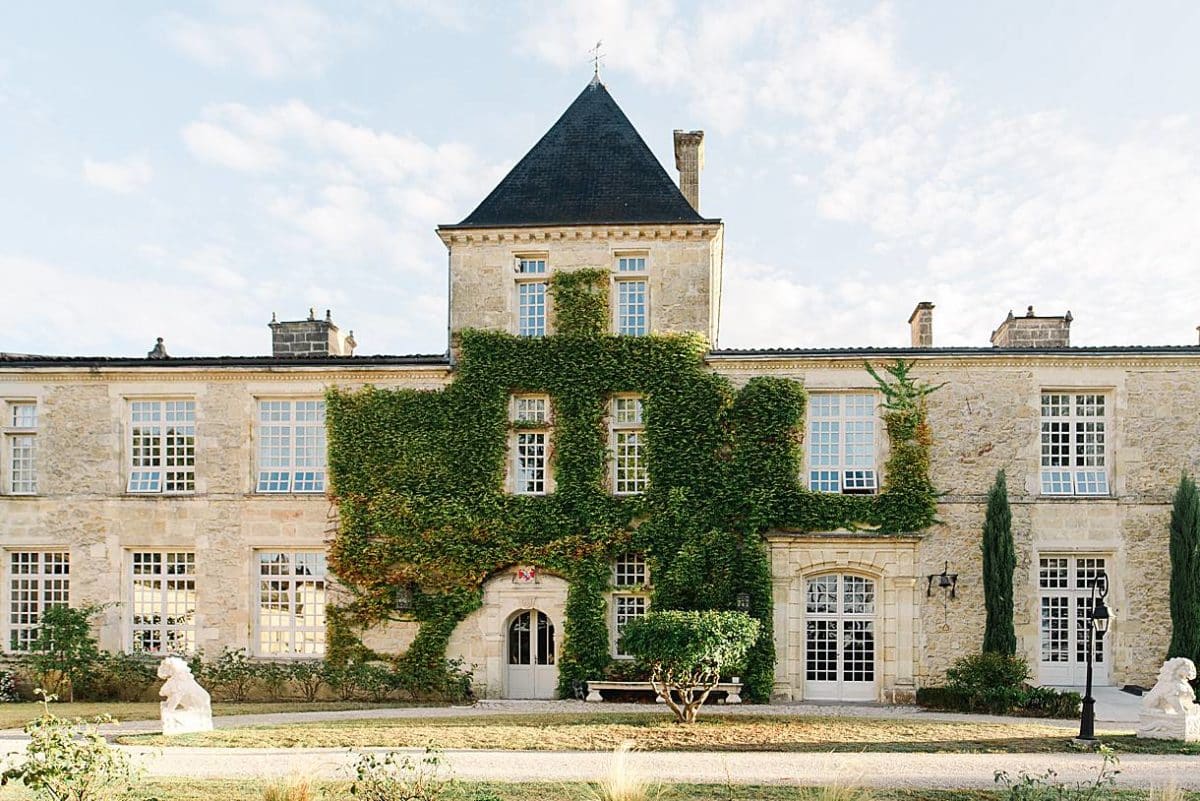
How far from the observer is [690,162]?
20.6 metres

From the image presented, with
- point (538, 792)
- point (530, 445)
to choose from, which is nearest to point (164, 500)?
point (530, 445)

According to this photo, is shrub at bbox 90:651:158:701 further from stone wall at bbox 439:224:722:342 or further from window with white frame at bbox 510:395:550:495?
stone wall at bbox 439:224:722:342

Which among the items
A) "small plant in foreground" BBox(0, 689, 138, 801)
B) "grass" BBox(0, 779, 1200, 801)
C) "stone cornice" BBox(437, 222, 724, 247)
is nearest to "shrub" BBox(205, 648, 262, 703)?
"grass" BBox(0, 779, 1200, 801)

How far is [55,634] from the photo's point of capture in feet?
59.7

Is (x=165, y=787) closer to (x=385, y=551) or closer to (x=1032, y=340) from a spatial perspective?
(x=385, y=551)

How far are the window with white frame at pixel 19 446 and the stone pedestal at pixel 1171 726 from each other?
67.5ft

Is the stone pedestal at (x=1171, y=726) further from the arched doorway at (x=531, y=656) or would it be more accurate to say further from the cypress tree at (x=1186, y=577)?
the arched doorway at (x=531, y=656)

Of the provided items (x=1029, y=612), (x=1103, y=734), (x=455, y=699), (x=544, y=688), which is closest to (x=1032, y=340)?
(x=1029, y=612)

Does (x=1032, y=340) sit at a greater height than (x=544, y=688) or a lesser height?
greater

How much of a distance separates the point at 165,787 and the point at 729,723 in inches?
321

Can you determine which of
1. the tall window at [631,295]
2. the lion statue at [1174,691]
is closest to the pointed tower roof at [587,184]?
the tall window at [631,295]

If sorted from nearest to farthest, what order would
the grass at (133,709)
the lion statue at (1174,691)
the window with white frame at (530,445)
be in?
1. the lion statue at (1174,691)
2. the grass at (133,709)
3. the window with white frame at (530,445)

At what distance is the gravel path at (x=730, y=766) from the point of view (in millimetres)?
10391

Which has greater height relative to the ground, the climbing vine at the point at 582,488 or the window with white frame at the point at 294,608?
the climbing vine at the point at 582,488
